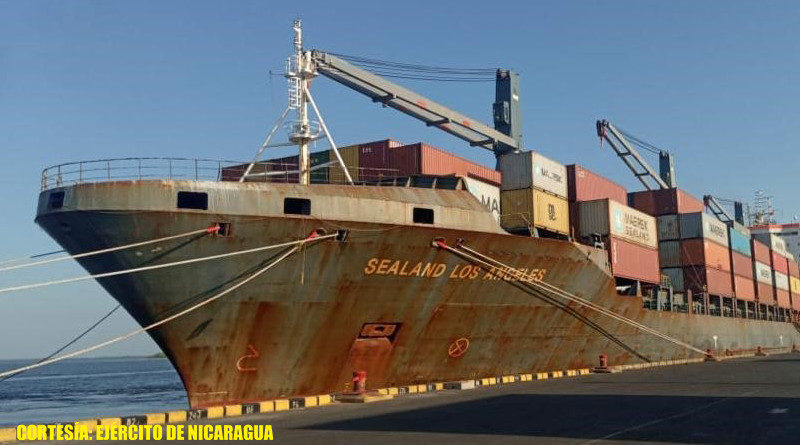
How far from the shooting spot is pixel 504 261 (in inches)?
940

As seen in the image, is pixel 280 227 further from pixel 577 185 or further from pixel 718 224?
pixel 718 224

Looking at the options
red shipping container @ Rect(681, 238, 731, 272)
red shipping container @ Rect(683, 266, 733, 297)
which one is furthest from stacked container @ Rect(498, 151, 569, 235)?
red shipping container @ Rect(683, 266, 733, 297)

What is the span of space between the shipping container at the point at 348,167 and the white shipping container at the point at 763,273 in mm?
40820

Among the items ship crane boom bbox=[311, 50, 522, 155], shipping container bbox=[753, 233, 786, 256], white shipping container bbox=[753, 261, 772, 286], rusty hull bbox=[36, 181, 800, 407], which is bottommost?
rusty hull bbox=[36, 181, 800, 407]

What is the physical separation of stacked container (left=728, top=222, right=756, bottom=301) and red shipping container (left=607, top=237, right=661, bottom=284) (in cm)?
1539

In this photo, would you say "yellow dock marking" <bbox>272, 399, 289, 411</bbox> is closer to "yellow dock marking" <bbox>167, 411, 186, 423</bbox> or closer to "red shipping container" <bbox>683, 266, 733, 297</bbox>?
"yellow dock marking" <bbox>167, 411, 186, 423</bbox>

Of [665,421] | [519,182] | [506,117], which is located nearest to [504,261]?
[519,182]

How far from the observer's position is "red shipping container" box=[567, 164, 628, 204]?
105 feet

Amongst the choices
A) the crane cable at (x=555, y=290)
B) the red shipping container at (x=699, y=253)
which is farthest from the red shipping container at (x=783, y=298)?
the crane cable at (x=555, y=290)

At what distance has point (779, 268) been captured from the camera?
198 feet

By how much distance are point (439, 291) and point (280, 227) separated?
612cm

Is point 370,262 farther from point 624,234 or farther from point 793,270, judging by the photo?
point 793,270

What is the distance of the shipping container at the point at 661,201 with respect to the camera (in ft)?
143

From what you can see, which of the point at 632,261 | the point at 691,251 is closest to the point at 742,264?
the point at 691,251
